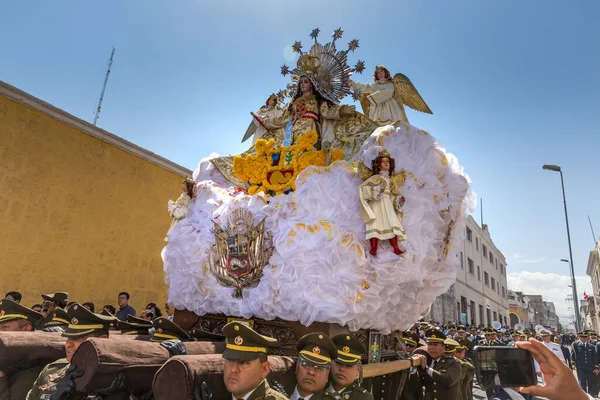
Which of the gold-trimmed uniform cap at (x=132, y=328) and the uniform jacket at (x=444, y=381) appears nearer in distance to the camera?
the gold-trimmed uniform cap at (x=132, y=328)

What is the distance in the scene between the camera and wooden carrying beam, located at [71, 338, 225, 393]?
8.45 feet

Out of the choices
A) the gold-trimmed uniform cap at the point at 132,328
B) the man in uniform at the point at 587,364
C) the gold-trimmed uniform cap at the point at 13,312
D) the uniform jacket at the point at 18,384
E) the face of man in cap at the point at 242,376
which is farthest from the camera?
the man in uniform at the point at 587,364

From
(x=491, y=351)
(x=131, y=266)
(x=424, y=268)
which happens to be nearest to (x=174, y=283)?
(x=424, y=268)

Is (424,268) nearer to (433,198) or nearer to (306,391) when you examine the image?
(433,198)

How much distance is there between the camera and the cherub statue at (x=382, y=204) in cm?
459

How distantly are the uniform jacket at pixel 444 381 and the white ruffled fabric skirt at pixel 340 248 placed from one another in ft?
2.36

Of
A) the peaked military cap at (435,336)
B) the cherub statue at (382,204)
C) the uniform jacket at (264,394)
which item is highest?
the cherub statue at (382,204)

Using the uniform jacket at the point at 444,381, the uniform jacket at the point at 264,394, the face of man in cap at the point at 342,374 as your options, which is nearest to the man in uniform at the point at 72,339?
the uniform jacket at the point at 264,394

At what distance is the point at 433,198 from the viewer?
17.0 ft

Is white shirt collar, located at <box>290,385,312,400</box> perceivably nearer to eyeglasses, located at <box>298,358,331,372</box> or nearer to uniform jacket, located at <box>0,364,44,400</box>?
eyeglasses, located at <box>298,358,331,372</box>

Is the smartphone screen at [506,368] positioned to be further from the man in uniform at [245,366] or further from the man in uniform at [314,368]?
the man in uniform at [314,368]

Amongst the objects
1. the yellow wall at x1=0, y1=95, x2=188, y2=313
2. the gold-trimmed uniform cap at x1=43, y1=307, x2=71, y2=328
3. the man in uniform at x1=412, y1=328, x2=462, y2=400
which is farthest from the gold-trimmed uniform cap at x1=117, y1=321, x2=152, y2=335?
the yellow wall at x1=0, y1=95, x2=188, y2=313

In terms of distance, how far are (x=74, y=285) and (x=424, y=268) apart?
7985 mm

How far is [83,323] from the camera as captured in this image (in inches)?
133
